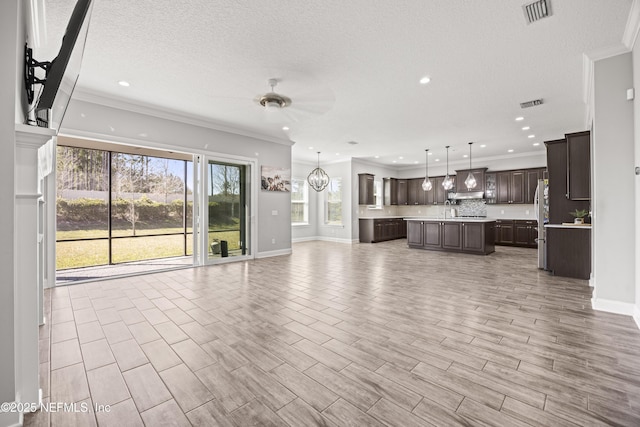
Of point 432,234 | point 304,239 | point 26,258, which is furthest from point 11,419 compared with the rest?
point 304,239

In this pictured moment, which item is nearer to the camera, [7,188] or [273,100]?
[7,188]

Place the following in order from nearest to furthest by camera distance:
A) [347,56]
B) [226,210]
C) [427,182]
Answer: [347,56]
[226,210]
[427,182]

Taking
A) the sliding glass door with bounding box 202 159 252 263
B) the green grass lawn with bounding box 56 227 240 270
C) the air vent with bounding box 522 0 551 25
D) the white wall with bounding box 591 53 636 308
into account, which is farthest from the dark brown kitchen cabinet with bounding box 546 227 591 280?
the green grass lawn with bounding box 56 227 240 270

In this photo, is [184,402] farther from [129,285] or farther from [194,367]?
[129,285]

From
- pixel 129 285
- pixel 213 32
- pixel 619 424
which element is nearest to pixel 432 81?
pixel 213 32

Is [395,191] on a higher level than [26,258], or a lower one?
higher

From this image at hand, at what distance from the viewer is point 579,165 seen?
413cm

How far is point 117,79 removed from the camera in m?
3.80

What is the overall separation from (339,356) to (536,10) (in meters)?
3.43

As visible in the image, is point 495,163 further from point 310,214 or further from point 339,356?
point 339,356

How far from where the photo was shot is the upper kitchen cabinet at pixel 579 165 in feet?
13.3

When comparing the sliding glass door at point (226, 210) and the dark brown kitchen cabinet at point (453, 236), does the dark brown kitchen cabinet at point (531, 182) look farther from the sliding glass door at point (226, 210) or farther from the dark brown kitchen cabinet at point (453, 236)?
A: the sliding glass door at point (226, 210)

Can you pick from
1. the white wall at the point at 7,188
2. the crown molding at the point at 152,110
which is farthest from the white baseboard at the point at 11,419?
the crown molding at the point at 152,110

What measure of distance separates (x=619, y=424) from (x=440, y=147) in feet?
24.2
